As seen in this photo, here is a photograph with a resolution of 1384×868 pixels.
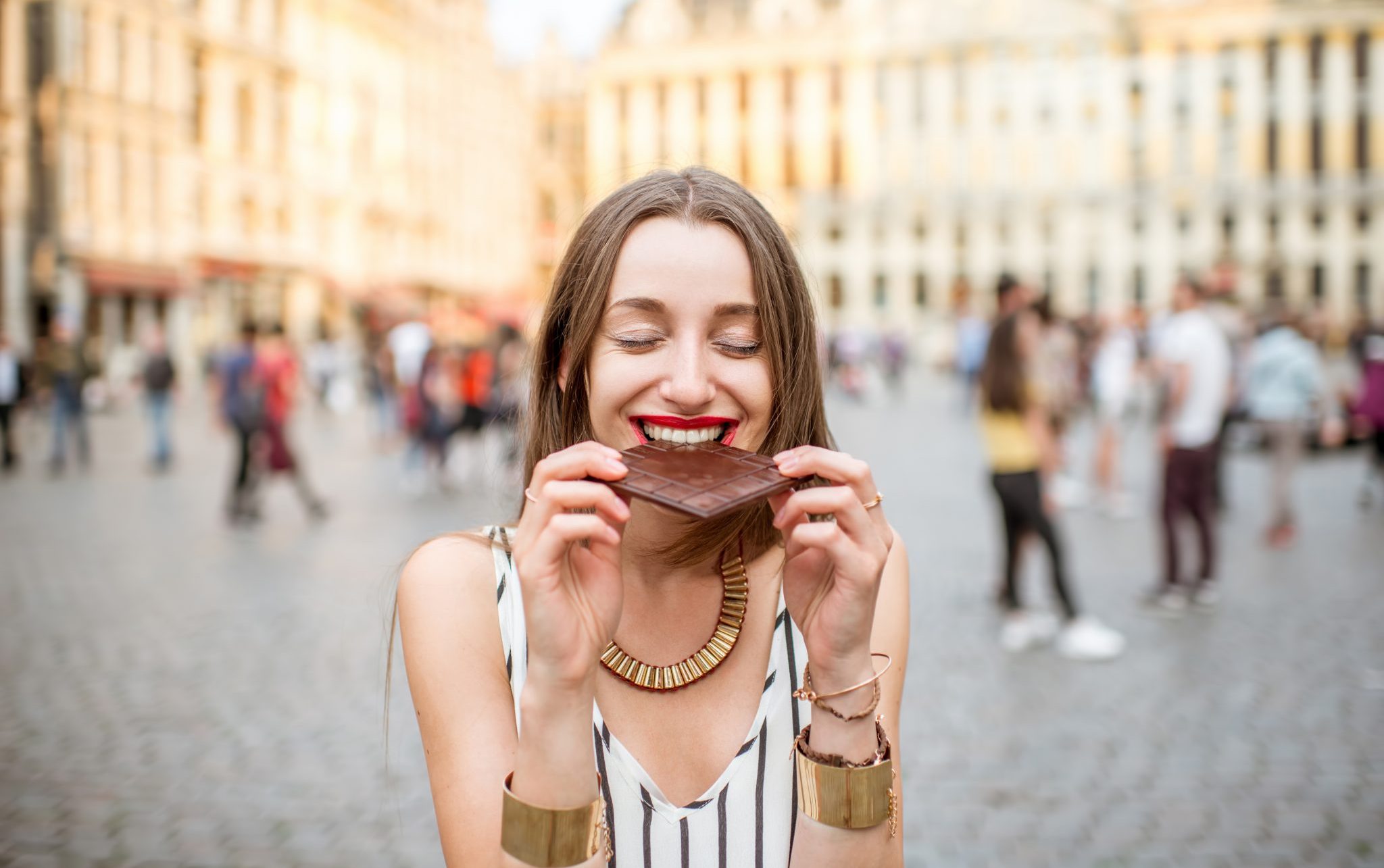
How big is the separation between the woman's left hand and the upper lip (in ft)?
0.63

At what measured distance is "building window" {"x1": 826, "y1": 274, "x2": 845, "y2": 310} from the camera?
70750mm

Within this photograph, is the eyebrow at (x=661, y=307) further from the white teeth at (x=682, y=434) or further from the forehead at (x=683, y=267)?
the white teeth at (x=682, y=434)

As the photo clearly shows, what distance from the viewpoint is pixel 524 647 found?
1845mm

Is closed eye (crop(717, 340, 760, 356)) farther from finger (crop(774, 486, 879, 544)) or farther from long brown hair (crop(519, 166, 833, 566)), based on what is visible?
finger (crop(774, 486, 879, 544))

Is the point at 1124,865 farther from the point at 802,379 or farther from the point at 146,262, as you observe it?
the point at 146,262

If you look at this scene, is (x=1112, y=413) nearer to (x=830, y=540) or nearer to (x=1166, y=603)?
(x=1166, y=603)

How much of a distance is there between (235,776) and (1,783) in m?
0.88

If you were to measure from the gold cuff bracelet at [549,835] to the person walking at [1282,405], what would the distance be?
9.18 m

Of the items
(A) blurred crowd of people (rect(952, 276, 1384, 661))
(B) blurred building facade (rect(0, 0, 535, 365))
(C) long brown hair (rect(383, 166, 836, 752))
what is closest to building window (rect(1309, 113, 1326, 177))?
(B) blurred building facade (rect(0, 0, 535, 365))

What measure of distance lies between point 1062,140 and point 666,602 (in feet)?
231

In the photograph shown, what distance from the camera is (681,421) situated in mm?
1843

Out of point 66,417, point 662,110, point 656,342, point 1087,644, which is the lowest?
point 1087,644

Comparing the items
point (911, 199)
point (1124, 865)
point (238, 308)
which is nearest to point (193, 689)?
point (1124, 865)

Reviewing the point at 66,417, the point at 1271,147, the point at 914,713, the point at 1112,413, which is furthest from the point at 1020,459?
the point at 1271,147
